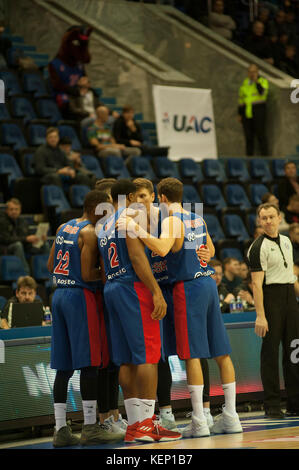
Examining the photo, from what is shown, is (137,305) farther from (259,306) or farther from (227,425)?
(259,306)

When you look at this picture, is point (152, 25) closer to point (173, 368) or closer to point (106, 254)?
point (173, 368)

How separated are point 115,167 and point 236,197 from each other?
7.63ft

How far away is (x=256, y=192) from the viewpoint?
14.7 metres

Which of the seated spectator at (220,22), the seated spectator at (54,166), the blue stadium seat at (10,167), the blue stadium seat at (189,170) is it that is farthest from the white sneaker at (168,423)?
the seated spectator at (220,22)

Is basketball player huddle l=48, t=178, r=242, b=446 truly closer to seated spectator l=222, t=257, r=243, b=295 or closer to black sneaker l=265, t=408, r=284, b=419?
black sneaker l=265, t=408, r=284, b=419

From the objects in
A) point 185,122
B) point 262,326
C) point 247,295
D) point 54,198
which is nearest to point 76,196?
point 54,198

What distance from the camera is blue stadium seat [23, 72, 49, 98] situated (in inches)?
573

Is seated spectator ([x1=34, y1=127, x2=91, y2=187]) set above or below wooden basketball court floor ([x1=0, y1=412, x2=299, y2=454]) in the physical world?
above

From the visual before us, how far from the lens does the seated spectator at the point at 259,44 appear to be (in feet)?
→ 59.4

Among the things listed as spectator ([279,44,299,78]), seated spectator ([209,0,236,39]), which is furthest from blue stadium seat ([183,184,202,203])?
seated spectator ([209,0,236,39])

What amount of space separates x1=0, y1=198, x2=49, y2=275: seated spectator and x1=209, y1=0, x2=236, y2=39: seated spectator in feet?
29.3

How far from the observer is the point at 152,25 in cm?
1766

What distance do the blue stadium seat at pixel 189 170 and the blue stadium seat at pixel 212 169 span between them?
1.03ft

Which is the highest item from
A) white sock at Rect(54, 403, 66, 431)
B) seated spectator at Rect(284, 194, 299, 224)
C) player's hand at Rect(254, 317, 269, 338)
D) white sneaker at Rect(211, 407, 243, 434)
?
seated spectator at Rect(284, 194, 299, 224)
